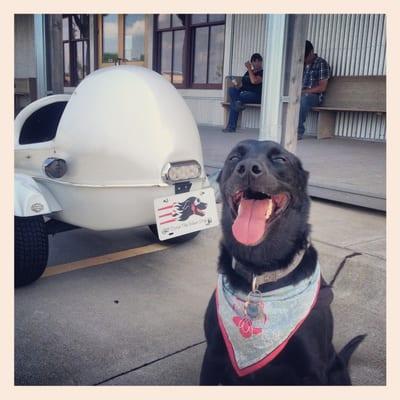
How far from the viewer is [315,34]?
25.4ft

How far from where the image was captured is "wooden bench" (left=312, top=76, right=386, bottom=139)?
6715 mm

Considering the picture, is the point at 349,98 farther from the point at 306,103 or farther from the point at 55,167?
the point at 55,167

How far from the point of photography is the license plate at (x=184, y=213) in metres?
2.58

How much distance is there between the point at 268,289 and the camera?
174cm

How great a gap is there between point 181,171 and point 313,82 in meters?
5.22

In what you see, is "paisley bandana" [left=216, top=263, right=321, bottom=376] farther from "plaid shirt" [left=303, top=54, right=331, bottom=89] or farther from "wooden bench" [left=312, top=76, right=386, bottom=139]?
"plaid shirt" [left=303, top=54, right=331, bottom=89]

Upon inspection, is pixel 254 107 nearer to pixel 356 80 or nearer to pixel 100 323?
pixel 356 80

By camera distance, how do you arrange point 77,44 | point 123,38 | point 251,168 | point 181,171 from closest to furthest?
1. point 251,168
2. point 181,171
3. point 123,38
4. point 77,44

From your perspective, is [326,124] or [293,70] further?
[326,124]

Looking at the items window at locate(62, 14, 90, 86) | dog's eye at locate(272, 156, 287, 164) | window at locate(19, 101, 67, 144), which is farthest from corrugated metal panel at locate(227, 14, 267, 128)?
dog's eye at locate(272, 156, 287, 164)

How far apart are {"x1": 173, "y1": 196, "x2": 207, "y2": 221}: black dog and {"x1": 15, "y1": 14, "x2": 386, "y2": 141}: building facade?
1.82 meters

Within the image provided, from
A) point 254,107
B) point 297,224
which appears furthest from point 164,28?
point 297,224

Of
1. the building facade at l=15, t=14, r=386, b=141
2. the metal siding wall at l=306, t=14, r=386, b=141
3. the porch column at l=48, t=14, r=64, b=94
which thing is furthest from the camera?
the metal siding wall at l=306, t=14, r=386, b=141

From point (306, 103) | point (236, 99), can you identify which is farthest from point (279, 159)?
point (236, 99)
